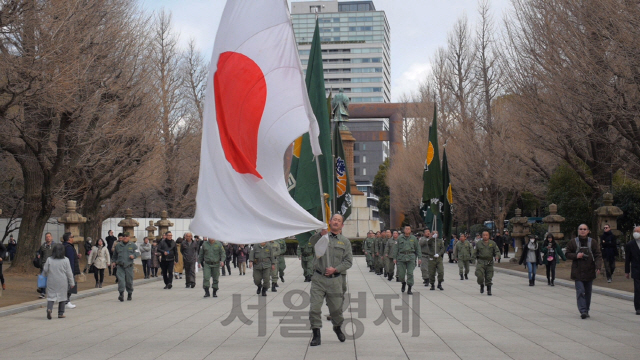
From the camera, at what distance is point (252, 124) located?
28.2ft

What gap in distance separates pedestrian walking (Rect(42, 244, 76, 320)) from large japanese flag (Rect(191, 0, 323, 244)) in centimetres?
627

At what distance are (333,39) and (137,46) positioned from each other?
12407 cm

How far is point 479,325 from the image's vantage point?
463 inches

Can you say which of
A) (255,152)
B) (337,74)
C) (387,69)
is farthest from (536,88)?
(387,69)

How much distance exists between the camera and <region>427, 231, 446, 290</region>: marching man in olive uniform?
19641mm

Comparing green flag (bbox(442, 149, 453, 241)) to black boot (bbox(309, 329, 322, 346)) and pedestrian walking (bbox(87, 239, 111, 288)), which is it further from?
black boot (bbox(309, 329, 322, 346))

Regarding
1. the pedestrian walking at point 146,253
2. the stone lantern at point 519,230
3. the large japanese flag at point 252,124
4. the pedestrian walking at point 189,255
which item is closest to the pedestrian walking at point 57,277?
the large japanese flag at point 252,124

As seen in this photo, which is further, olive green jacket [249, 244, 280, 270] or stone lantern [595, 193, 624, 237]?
stone lantern [595, 193, 624, 237]

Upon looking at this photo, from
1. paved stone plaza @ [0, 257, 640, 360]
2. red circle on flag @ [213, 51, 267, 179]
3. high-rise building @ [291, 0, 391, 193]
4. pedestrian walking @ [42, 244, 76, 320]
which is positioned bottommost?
paved stone plaza @ [0, 257, 640, 360]

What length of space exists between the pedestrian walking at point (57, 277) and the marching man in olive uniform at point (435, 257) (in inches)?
389

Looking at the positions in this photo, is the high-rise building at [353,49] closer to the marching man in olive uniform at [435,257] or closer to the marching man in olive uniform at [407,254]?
the marching man in olive uniform at [435,257]

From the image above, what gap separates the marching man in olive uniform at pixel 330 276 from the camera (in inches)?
376

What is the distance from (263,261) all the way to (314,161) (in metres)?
7.58

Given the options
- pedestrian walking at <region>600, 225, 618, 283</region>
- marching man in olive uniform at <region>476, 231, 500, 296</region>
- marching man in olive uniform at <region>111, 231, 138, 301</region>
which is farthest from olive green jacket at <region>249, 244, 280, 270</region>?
pedestrian walking at <region>600, 225, 618, 283</region>
